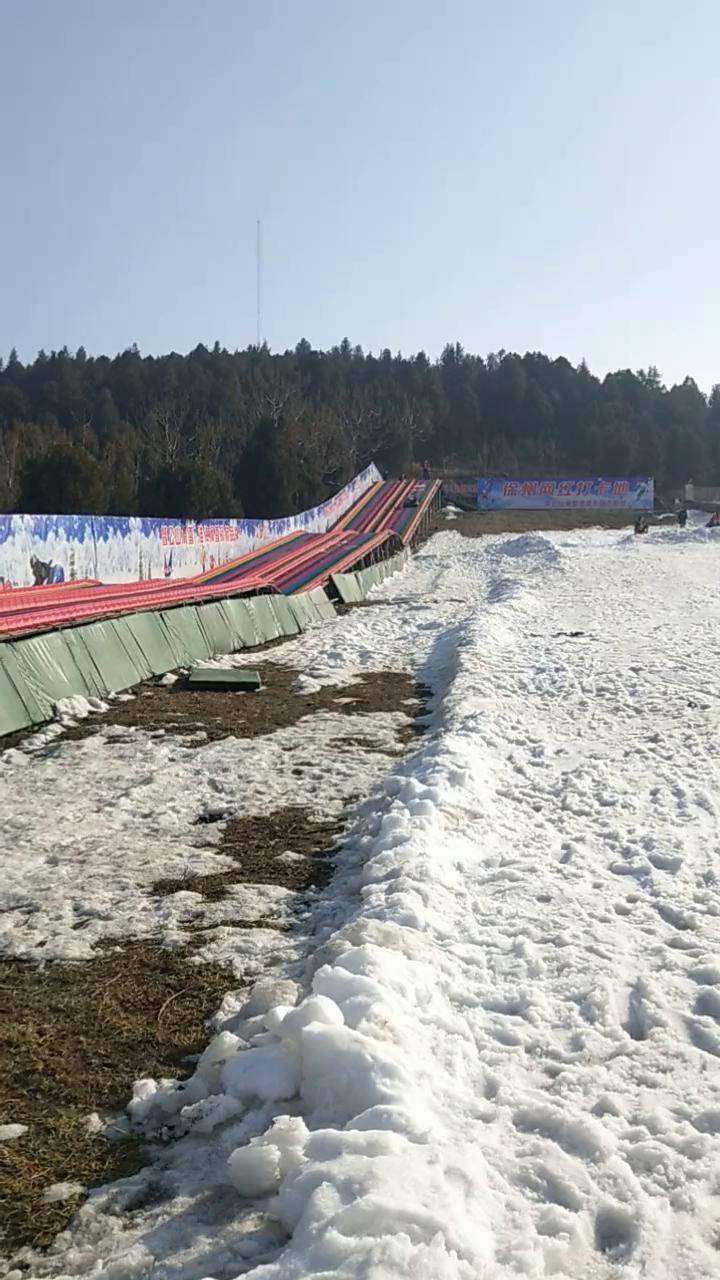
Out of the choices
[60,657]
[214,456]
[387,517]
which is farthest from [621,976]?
[214,456]

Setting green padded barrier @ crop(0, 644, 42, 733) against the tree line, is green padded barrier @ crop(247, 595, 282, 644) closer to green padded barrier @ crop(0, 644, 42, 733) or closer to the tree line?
green padded barrier @ crop(0, 644, 42, 733)

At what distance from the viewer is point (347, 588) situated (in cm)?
2878

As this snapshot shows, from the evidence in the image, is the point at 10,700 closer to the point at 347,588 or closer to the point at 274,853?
the point at 274,853

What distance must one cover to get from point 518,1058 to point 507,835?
311cm

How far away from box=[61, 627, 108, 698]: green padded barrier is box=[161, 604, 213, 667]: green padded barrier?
2521 mm

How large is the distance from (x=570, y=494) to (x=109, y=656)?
239 ft

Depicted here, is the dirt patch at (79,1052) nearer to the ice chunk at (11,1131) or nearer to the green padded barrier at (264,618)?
the ice chunk at (11,1131)

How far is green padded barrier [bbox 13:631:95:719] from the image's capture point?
11219 millimetres

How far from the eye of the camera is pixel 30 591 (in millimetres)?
18969

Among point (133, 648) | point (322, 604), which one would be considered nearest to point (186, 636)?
point (133, 648)

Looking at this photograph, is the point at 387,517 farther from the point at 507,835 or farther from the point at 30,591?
the point at 507,835

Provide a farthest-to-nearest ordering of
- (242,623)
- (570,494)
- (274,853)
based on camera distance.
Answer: (570,494)
(242,623)
(274,853)

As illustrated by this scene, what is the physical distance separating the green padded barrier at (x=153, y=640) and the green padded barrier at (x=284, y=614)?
17.4 feet

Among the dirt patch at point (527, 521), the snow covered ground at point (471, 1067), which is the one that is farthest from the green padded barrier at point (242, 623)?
the dirt patch at point (527, 521)
